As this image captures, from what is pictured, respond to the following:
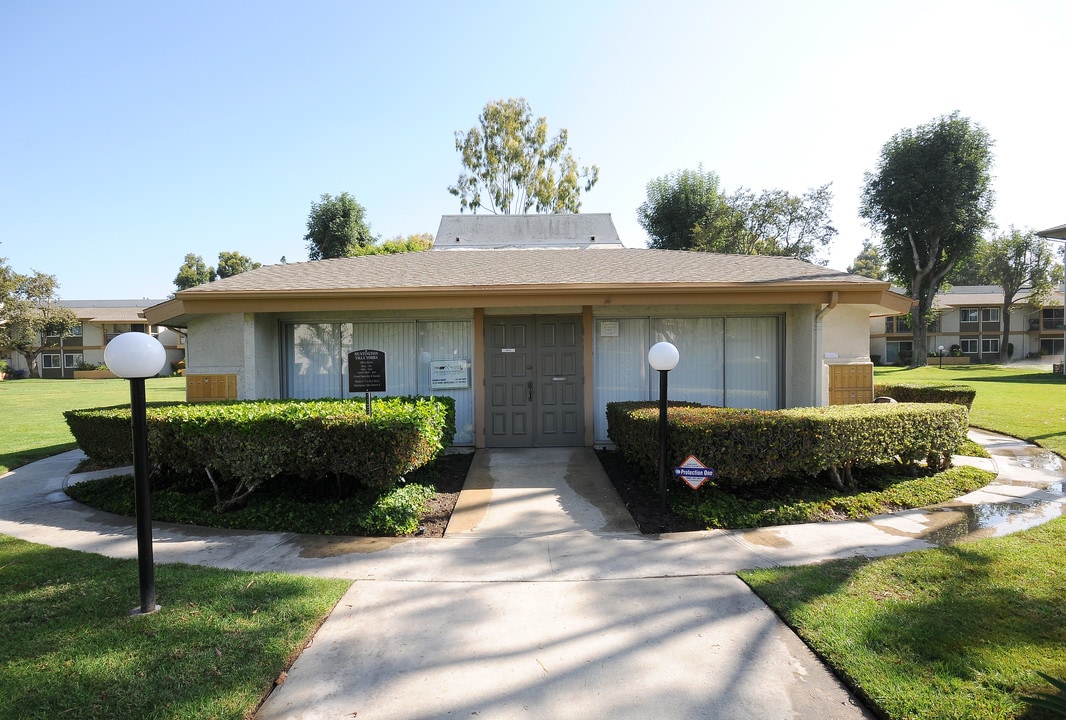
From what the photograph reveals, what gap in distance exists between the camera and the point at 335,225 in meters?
35.4

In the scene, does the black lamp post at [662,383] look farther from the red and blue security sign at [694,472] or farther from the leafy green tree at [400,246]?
the leafy green tree at [400,246]

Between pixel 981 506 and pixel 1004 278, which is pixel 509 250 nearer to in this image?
pixel 981 506

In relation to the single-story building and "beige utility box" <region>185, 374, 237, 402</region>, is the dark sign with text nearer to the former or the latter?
the single-story building

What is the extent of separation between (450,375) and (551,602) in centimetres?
557

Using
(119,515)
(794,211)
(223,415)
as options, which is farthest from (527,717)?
(794,211)

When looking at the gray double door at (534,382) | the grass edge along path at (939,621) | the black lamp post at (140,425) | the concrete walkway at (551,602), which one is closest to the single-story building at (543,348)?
the gray double door at (534,382)

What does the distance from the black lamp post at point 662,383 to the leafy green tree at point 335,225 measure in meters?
33.4

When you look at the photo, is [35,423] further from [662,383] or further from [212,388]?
[662,383]

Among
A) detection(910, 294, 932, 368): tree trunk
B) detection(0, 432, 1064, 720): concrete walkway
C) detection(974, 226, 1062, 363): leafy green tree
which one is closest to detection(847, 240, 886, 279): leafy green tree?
detection(974, 226, 1062, 363): leafy green tree

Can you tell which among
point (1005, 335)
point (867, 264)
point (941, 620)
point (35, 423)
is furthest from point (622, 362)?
point (867, 264)

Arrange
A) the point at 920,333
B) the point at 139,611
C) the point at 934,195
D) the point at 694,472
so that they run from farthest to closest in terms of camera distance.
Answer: the point at 920,333 < the point at 934,195 < the point at 694,472 < the point at 139,611

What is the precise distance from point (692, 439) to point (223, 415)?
16.4ft

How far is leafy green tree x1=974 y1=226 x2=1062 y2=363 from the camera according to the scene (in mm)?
40500

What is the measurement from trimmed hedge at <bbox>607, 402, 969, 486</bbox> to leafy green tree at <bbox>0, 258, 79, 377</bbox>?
43.9 metres
